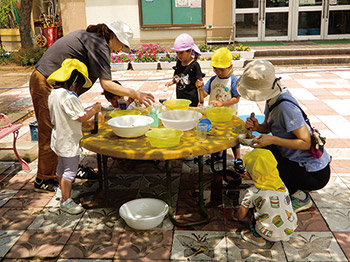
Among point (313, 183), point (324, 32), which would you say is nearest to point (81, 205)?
point (313, 183)

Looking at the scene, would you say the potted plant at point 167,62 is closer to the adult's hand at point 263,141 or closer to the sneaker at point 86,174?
the sneaker at point 86,174

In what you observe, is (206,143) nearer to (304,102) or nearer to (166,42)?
(304,102)

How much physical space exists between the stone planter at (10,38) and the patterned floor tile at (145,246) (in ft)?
52.4

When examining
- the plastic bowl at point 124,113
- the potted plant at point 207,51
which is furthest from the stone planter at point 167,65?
the plastic bowl at point 124,113

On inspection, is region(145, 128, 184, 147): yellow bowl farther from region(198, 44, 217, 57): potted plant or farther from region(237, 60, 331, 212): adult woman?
region(198, 44, 217, 57): potted plant

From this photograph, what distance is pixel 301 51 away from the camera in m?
12.4

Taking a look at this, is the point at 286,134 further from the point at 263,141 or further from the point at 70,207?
the point at 70,207

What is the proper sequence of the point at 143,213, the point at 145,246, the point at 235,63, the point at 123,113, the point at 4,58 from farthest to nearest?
the point at 4,58 < the point at 235,63 < the point at 123,113 < the point at 143,213 < the point at 145,246

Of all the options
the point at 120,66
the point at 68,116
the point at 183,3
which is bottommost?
the point at 120,66

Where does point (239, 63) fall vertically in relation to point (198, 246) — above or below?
above

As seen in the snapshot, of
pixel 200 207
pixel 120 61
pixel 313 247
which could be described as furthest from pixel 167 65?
pixel 313 247

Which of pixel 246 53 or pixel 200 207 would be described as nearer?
pixel 200 207

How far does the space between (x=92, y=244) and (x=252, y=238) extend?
1.40 metres

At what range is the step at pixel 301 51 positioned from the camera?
12242 millimetres
